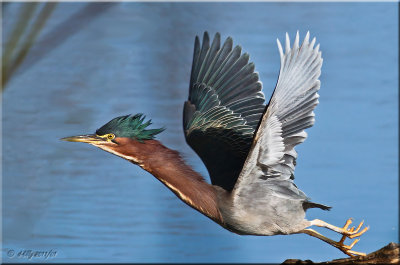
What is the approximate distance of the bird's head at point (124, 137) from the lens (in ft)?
10.3

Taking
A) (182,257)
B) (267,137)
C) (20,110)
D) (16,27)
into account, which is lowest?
(182,257)

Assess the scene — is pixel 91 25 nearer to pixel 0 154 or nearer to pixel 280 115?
pixel 0 154

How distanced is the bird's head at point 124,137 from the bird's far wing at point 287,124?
1.43 feet

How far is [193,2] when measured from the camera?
21.2ft

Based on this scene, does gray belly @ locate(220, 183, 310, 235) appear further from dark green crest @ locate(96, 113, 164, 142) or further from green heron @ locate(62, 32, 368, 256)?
dark green crest @ locate(96, 113, 164, 142)

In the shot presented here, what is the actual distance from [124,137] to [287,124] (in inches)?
26.6

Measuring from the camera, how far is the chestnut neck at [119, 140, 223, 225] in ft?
10.3

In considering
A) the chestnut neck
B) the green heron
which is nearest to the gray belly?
the green heron

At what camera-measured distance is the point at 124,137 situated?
315 cm

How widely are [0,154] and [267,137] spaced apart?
3229 millimetres

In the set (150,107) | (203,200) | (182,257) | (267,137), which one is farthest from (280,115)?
(150,107)

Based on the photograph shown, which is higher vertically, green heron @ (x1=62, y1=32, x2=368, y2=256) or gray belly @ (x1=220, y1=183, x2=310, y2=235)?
green heron @ (x1=62, y1=32, x2=368, y2=256)

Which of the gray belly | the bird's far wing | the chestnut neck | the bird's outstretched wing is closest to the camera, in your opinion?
the bird's far wing

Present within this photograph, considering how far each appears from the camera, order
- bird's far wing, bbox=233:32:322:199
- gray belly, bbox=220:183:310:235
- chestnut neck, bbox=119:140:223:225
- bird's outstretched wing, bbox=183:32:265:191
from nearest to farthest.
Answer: bird's far wing, bbox=233:32:322:199
gray belly, bbox=220:183:310:235
chestnut neck, bbox=119:140:223:225
bird's outstretched wing, bbox=183:32:265:191
